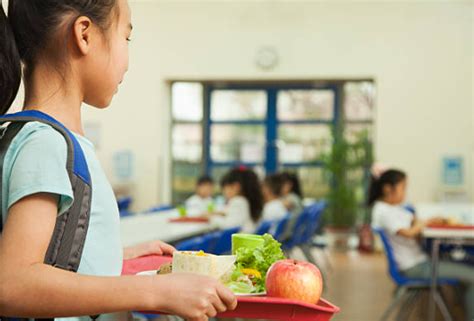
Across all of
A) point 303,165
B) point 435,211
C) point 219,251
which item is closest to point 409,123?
point 303,165

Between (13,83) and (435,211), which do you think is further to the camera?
(435,211)

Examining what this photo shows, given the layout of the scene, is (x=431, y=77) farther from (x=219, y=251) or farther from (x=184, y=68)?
(x=219, y=251)

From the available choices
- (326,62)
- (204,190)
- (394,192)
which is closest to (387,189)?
(394,192)

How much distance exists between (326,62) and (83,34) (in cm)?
1169

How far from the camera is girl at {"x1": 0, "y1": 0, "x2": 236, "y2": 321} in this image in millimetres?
1043

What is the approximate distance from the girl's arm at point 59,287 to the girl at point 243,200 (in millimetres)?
6053

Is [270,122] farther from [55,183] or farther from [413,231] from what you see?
[55,183]

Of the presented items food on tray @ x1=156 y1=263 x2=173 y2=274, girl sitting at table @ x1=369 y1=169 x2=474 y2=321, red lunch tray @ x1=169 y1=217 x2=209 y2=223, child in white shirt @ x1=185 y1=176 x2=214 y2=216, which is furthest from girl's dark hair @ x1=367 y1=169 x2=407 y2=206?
food on tray @ x1=156 y1=263 x2=173 y2=274

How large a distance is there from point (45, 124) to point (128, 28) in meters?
0.24

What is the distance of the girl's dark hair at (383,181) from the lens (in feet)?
20.6

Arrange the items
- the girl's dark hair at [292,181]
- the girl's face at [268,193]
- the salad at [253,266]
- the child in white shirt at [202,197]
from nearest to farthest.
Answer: the salad at [253,266] → the child in white shirt at [202,197] → the girl's face at [268,193] → the girl's dark hair at [292,181]

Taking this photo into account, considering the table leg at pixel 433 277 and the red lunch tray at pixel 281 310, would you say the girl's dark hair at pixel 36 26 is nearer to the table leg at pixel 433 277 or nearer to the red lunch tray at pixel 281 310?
the red lunch tray at pixel 281 310

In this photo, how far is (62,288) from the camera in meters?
1.05

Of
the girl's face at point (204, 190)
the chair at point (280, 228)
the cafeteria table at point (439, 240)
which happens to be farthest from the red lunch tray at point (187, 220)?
the girl's face at point (204, 190)
